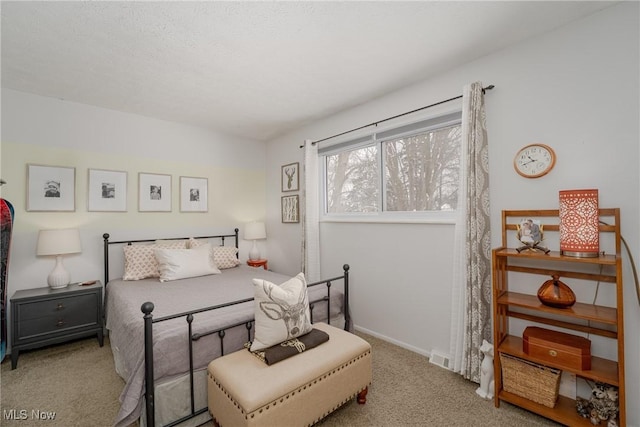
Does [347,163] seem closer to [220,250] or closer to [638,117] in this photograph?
[220,250]

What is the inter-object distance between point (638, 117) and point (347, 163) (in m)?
2.46

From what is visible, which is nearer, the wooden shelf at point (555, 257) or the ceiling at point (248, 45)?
the wooden shelf at point (555, 257)

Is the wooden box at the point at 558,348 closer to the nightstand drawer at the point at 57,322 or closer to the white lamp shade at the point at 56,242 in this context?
the nightstand drawer at the point at 57,322

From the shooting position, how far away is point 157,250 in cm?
316

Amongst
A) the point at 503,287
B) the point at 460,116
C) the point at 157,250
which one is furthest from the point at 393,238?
the point at 157,250

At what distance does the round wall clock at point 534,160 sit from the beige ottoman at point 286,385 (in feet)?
5.66

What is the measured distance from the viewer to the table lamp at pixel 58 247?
268cm

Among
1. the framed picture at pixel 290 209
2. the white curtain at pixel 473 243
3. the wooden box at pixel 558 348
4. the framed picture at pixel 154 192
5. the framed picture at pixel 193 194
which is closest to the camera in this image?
the wooden box at pixel 558 348

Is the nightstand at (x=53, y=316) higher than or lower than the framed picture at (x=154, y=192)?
lower

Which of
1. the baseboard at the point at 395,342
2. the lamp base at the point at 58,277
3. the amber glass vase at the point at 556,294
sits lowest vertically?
the baseboard at the point at 395,342

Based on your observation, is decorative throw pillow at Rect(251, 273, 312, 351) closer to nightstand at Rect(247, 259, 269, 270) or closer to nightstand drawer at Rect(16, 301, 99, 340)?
nightstand drawer at Rect(16, 301, 99, 340)

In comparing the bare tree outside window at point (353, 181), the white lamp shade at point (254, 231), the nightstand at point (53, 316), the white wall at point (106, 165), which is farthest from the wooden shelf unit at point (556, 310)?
the nightstand at point (53, 316)

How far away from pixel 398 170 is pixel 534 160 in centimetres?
122

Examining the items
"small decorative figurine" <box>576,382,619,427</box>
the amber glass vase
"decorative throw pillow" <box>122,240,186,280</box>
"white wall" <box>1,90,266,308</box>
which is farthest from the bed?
"small decorative figurine" <box>576,382,619,427</box>
